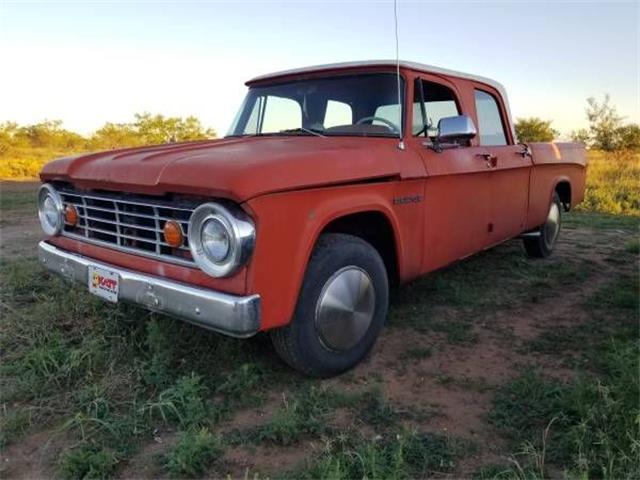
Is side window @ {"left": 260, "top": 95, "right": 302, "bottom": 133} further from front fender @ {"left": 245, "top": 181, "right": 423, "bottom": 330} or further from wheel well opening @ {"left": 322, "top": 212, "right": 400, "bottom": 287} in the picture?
front fender @ {"left": 245, "top": 181, "right": 423, "bottom": 330}

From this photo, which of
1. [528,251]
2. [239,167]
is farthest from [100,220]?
[528,251]

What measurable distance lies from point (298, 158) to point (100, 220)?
1.29 metres

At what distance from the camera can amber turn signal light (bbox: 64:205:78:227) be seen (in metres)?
3.38

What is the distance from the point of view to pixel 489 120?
4871mm

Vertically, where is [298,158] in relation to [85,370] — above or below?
above

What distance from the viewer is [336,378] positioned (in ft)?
10.2

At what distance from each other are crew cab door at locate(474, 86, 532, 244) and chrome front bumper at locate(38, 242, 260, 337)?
8.95 feet

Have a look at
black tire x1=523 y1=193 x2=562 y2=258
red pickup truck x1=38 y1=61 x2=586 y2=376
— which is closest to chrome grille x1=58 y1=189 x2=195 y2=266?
red pickup truck x1=38 y1=61 x2=586 y2=376

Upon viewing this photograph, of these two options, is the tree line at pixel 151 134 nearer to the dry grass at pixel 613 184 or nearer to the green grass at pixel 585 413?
the dry grass at pixel 613 184

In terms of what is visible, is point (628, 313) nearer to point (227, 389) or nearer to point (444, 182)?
point (444, 182)

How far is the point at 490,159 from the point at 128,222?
2849 mm

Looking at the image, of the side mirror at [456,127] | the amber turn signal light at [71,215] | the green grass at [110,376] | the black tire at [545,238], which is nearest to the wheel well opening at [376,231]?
the side mirror at [456,127]

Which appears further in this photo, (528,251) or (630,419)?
(528,251)

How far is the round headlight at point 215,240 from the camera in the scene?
8.04 feet
